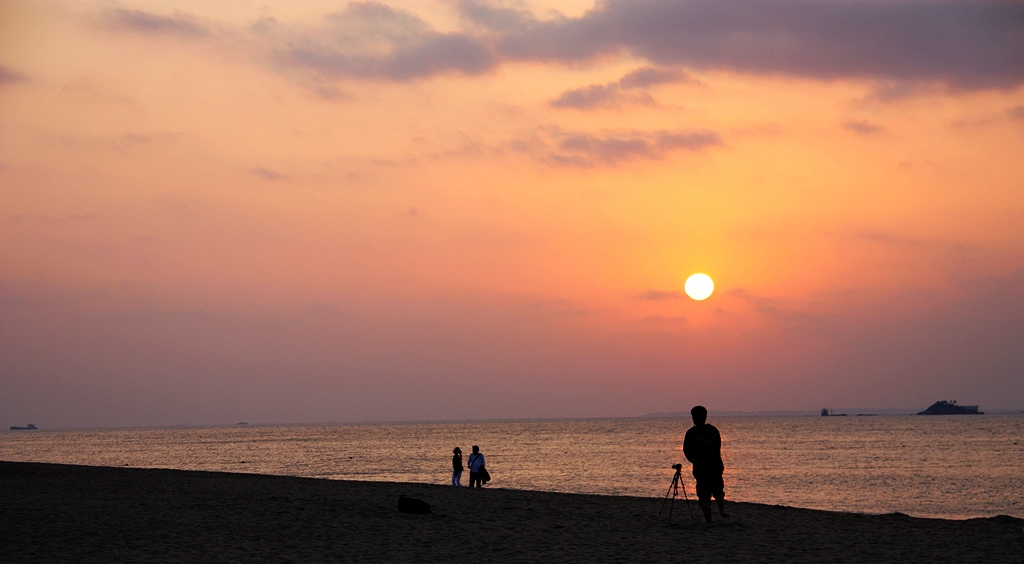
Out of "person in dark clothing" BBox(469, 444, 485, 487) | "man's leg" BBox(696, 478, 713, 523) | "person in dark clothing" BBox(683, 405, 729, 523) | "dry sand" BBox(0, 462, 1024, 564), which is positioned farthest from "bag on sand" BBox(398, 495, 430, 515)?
"person in dark clothing" BBox(469, 444, 485, 487)

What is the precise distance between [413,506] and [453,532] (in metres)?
2.64

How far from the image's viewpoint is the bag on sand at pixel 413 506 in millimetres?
18391

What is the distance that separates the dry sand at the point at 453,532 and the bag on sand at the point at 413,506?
15 cm

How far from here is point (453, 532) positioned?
16.0 m

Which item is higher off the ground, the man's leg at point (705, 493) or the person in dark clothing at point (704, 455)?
the person in dark clothing at point (704, 455)

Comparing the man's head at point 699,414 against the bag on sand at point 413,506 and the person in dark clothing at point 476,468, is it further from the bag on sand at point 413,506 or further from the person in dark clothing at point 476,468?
the person in dark clothing at point 476,468

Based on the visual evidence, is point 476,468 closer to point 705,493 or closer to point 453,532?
point 453,532

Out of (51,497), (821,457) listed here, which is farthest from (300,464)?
(51,497)

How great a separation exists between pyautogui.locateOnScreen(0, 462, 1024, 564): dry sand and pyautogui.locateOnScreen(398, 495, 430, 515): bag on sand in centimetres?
15

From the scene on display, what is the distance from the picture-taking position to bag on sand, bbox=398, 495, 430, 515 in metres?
18.4

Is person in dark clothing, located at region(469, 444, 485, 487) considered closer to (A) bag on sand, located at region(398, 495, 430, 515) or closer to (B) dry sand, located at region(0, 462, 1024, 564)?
(B) dry sand, located at region(0, 462, 1024, 564)

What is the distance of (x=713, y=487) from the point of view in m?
15.2

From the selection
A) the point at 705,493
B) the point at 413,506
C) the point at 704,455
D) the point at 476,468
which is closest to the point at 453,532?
the point at 413,506

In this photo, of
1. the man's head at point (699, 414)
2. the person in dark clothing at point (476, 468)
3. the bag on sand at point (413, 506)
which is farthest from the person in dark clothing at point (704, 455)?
the person in dark clothing at point (476, 468)
